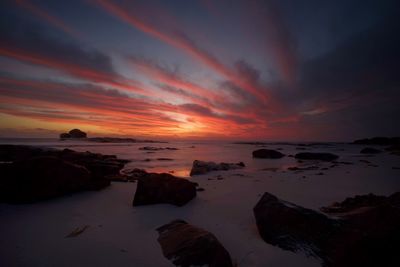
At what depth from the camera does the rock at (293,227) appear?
3.17m

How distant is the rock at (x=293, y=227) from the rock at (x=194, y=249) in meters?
1.12

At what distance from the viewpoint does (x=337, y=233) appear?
308 centimetres

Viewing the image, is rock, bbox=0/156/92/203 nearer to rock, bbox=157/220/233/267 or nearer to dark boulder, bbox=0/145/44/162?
rock, bbox=157/220/233/267

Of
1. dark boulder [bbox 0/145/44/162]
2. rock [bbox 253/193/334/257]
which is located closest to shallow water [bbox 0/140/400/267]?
rock [bbox 253/193/334/257]

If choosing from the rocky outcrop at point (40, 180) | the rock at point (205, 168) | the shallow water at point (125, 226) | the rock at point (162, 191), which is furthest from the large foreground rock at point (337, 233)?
the rock at point (205, 168)

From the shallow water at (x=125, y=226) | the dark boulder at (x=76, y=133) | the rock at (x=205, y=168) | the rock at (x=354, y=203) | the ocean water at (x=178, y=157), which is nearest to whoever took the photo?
the shallow water at (x=125, y=226)

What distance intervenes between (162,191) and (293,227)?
353cm

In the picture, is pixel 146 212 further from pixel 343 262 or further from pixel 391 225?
pixel 391 225

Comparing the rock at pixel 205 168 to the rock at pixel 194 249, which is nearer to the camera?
the rock at pixel 194 249

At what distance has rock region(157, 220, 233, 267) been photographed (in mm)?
2770

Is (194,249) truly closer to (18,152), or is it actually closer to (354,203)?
(354,203)

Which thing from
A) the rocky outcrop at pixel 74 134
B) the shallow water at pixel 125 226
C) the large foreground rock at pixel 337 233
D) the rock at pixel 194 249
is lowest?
the shallow water at pixel 125 226

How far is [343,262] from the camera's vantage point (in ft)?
9.11

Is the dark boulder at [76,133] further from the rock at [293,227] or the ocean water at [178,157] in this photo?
the rock at [293,227]
